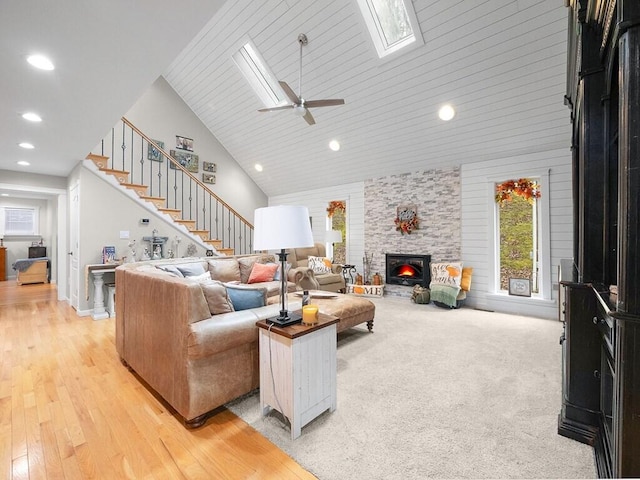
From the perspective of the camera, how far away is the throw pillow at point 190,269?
3.81 metres

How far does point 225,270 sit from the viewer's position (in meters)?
4.59

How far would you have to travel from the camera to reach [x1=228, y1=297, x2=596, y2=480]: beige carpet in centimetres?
159

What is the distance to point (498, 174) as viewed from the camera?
500 centimetres

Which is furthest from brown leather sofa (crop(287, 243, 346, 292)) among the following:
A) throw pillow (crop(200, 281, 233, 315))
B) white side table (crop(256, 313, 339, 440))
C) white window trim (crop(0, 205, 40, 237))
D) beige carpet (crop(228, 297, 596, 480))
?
white window trim (crop(0, 205, 40, 237))

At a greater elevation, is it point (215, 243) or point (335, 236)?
point (335, 236)

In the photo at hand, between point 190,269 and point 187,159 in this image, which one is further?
point 187,159

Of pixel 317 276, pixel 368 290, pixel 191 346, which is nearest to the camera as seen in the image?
pixel 191 346

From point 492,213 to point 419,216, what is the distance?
4.27 ft

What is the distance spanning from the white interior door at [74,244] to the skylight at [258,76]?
144 inches

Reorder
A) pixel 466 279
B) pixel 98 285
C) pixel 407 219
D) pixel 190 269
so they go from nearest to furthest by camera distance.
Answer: pixel 190 269 → pixel 98 285 → pixel 466 279 → pixel 407 219

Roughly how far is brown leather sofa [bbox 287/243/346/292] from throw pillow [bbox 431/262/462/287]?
70.9 inches

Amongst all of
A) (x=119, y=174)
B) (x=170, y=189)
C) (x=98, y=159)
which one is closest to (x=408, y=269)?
(x=119, y=174)

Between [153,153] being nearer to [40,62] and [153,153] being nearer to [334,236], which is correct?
[334,236]

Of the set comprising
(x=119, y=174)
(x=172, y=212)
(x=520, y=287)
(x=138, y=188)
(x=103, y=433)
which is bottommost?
(x=103, y=433)
